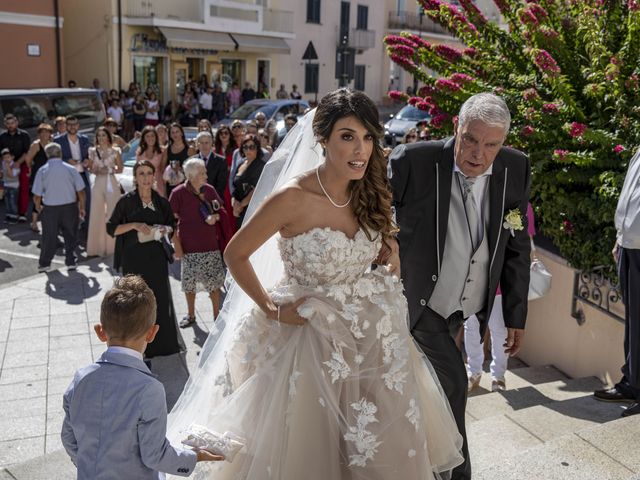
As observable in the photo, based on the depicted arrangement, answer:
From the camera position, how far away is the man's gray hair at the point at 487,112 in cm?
366

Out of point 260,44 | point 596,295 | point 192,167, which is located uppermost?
point 260,44

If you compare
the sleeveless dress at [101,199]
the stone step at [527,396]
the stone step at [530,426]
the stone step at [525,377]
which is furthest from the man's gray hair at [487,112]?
the sleeveless dress at [101,199]

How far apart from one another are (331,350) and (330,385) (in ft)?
0.49

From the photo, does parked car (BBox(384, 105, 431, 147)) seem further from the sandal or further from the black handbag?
the black handbag

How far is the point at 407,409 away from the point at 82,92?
15075mm

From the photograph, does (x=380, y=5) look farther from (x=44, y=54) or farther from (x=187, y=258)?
(x=187, y=258)

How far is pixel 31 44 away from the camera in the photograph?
23703mm

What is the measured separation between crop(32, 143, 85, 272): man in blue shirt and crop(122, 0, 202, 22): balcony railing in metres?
18.6

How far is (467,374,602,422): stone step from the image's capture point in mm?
5566

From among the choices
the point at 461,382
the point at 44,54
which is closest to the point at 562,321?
the point at 461,382

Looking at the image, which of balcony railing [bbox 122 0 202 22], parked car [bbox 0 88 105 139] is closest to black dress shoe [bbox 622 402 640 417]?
parked car [bbox 0 88 105 139]

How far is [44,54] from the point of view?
79.6ft

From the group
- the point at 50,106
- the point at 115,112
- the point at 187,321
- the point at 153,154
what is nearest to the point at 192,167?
the point at 187,321

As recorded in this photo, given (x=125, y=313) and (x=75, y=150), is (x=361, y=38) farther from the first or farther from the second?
(x=125, y=313)
